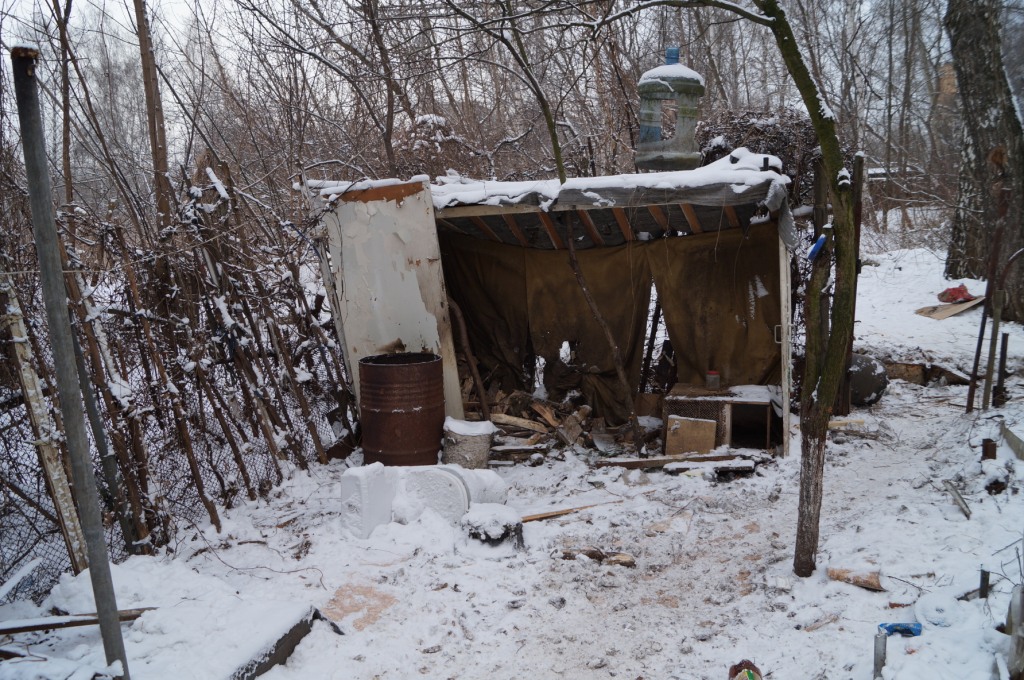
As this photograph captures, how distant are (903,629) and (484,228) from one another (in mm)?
5688

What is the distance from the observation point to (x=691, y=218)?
7.07 m

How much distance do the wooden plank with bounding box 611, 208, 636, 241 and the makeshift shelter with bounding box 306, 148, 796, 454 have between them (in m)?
0.03

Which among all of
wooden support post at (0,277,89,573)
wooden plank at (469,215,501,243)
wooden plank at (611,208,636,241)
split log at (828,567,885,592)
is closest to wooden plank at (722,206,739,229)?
wooden plank at (611,208,636,241)

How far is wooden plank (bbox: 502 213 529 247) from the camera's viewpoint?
24.5 feet

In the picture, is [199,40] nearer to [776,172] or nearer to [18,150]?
[18,150]

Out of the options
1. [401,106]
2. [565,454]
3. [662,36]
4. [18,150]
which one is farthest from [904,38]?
[18,150]

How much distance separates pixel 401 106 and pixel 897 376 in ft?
25.2

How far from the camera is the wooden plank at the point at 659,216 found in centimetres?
688

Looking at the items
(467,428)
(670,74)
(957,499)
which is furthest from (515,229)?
(957,499)

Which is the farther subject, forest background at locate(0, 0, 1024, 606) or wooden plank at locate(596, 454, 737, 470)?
wooden plank at locate(596, 454, 737, 470)

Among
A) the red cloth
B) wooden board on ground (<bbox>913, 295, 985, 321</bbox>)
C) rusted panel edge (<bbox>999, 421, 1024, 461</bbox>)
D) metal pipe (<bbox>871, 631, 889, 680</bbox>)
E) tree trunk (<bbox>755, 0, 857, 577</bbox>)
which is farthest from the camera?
the red cloth

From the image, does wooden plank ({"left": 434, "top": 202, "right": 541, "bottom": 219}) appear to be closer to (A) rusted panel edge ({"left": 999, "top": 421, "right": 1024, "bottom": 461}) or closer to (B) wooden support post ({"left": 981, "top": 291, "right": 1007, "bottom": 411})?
(A) rusted panel edge ({"left": 999, "top": 421, "right": 1024, "bottom": 461})

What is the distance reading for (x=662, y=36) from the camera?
12.5m

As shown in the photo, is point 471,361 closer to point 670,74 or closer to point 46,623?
point 670,74
